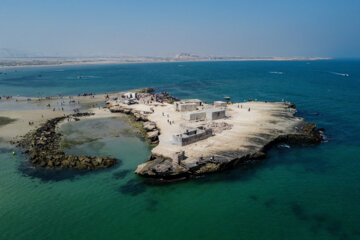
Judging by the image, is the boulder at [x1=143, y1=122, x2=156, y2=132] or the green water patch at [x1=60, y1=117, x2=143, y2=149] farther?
the boulder at [x1=143, y1=122, x2=156, y2=132]

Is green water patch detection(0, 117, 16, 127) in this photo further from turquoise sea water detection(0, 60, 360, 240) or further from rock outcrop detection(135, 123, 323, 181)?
rock outcrop detection(135, 123, 323, 181)

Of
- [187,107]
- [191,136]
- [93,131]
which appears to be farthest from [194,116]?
[93,131]

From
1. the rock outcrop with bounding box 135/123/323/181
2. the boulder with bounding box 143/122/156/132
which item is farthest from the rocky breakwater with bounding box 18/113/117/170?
the boulder with bounding box 143/122/156/132

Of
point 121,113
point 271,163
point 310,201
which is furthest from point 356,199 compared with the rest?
point 121,113

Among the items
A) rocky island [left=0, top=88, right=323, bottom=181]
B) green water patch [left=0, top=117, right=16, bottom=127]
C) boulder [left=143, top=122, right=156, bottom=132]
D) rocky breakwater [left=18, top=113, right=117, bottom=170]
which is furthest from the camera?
green water patch [left=0, top=117, right=16, bottom=127]

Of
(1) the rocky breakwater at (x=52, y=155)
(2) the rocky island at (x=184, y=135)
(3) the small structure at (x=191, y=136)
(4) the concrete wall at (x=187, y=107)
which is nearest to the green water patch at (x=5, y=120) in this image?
(2) the rocky island at (x=184, y=135)
